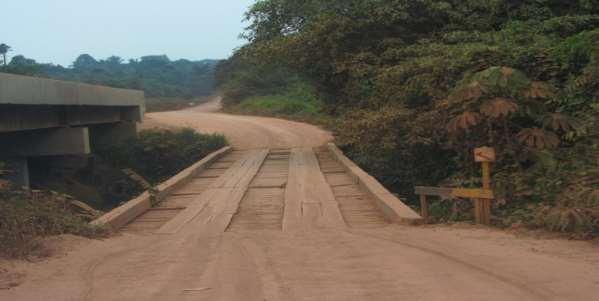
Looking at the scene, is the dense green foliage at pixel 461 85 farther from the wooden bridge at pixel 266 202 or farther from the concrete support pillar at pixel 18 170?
the concrete support pillar at pixel 18 170

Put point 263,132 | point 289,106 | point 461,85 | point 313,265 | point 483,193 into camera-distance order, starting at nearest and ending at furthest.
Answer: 1. point 313,265
2. point 483,193
3. point 461,85
4. point 263,132
5. point 289,106

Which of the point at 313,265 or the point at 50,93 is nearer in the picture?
the point at 313,265

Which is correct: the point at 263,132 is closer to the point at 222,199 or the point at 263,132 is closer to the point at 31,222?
the point at 222,199

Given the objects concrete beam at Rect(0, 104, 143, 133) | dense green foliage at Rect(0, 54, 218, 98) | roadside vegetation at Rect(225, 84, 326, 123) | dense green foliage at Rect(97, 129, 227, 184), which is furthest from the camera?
dense green foliage at Rect(0, 54, 218, 98)

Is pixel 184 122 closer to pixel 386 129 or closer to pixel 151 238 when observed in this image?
pixel 386 129

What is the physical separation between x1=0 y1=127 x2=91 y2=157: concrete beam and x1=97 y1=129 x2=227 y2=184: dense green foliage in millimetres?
3871

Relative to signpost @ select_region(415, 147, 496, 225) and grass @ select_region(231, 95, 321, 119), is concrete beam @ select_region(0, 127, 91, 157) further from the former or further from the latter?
grass @ select_region(231, 95, 321, 119)

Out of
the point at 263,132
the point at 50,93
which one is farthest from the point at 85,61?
the point at 50,93

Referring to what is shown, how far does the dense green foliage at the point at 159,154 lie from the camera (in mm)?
23688

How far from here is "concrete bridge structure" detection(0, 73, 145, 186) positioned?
1541 centimetres

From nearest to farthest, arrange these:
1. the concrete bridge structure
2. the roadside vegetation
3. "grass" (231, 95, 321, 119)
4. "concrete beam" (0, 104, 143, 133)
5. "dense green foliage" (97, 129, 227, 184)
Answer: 1. the concrete bridge structure
2. "concrete beam" (0, 104, 143, 133)
3. "dense green foliage" (97, 129, 227, 184)
4. the roadside vegetation
5. "grass" (231, 95, 321, 119)

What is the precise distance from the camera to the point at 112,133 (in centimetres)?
2609

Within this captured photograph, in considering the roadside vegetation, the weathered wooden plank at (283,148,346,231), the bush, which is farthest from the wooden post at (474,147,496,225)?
the bush

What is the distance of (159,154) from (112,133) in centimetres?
301
